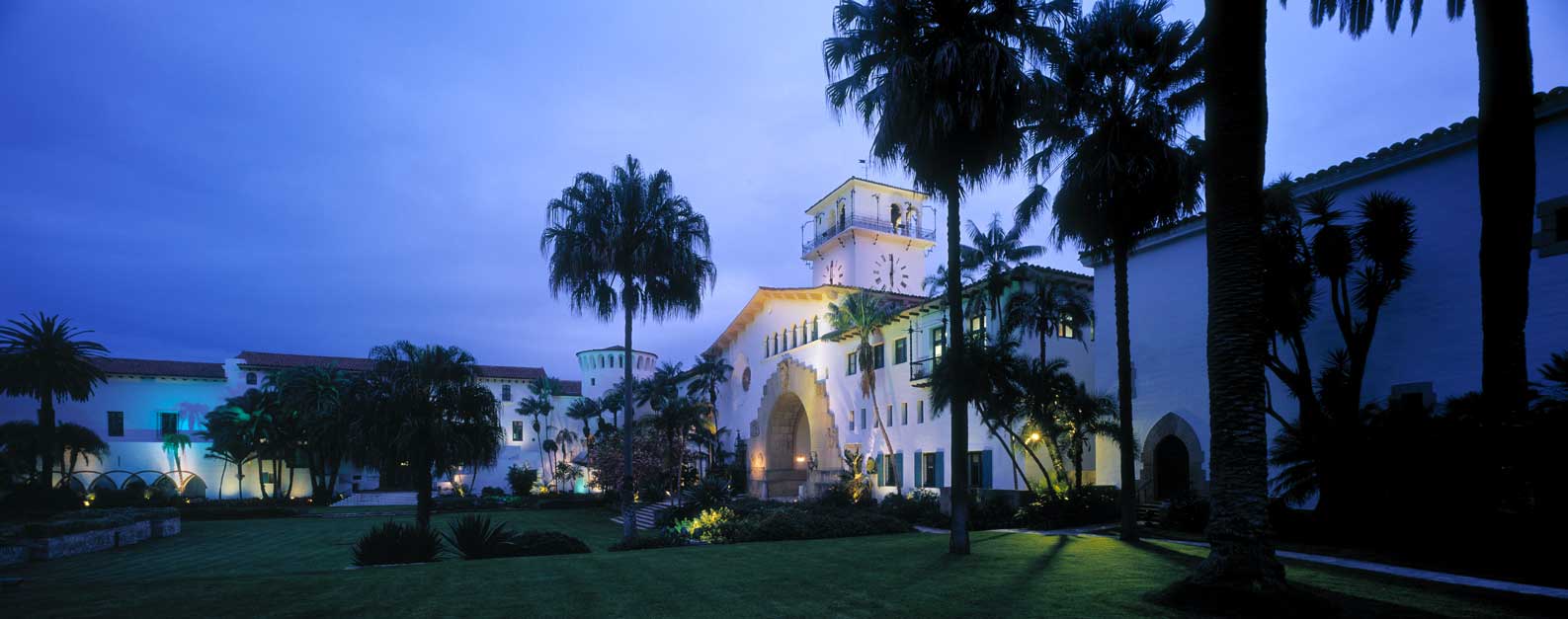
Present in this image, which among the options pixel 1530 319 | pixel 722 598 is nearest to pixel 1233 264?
pixel 722 598

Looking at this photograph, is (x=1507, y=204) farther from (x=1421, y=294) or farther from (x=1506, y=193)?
(x=1421, y=294)

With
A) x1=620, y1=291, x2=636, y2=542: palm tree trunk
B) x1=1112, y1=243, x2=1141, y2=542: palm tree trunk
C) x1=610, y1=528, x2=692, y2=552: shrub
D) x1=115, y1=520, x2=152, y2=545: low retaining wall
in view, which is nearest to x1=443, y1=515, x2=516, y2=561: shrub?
x1=610, y1=528, x2=692, y2=552: shrub

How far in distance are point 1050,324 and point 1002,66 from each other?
17279mm

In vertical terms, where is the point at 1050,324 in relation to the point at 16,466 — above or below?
above

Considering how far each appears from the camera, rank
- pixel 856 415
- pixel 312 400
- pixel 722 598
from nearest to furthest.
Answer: pixel 722 598, pixel 856 415, pixel 312 400

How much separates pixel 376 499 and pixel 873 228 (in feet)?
137

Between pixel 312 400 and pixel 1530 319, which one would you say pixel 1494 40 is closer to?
pixel 1530 319

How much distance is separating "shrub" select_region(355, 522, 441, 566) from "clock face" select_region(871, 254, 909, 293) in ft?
127

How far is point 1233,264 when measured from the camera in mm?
8344

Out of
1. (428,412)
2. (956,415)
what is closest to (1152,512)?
(956,415)

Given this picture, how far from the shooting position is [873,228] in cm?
5103

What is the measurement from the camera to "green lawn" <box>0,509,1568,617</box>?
26.7 ft

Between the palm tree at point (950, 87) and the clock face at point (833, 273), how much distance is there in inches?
1455

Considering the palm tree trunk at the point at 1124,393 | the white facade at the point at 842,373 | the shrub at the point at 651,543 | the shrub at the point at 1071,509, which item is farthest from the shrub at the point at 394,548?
the white facade at the point at 842,373
